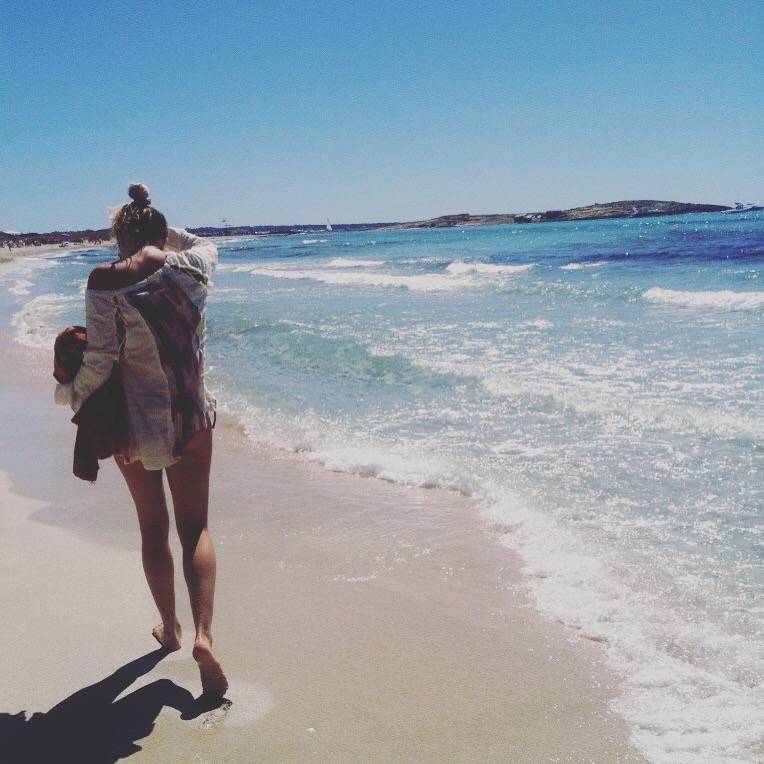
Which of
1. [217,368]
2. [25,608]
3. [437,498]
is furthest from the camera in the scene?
[217,368]

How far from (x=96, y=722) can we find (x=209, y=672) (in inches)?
16.3

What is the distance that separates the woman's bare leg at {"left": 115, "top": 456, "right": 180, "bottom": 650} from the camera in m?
2.79

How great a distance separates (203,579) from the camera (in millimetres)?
2844

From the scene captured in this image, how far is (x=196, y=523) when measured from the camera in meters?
2.86

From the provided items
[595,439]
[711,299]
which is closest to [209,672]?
[595,439]

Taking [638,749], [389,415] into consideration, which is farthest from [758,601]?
[389,415]

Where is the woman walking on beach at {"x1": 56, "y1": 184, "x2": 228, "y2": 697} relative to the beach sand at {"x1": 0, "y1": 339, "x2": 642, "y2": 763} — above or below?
above

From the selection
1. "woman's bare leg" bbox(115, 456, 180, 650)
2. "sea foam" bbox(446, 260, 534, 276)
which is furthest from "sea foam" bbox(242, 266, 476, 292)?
"woman's bare leg" bbox(115, 456, 180, 650)

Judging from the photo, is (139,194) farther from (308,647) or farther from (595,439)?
(595,439)

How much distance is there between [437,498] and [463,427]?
1.66 metres

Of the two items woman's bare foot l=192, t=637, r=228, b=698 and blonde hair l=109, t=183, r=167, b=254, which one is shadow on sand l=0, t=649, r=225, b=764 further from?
blonde hair l=109, t=183, r=167, b=254

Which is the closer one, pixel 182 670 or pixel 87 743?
pixel 87 743

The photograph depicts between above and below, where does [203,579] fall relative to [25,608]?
above

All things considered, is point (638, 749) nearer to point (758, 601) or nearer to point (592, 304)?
point (758, 601)
